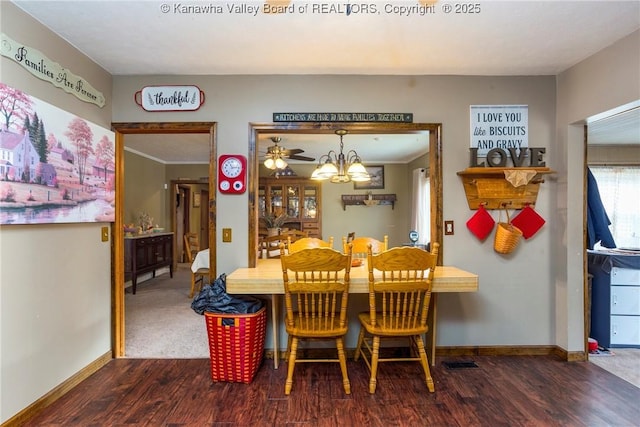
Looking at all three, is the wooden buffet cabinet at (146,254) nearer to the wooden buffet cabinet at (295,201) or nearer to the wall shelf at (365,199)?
the wooden buffet cabinet at (295,201)

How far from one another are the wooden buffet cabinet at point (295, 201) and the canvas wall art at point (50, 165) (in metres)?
3.86

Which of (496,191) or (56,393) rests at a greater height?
(496,191)

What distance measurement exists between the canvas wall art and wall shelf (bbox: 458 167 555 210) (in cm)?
283

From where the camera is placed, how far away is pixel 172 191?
6.86 m

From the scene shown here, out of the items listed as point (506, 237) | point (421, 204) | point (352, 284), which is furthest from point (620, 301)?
point (421, 204)

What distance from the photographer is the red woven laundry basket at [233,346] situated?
2.29 meters

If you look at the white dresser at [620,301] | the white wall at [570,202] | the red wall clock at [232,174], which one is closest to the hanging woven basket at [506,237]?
the white wall at [570,202]

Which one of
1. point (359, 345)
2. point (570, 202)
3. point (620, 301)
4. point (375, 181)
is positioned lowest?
point (359, 345)

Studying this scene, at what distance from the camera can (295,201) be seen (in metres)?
6.51

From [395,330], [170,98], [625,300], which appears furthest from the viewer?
[625,300]

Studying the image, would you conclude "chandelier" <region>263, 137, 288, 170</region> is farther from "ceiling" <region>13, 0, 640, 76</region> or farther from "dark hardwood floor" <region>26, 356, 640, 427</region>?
"dark hardwood floor" <region>26, 356, 640, 427</region>

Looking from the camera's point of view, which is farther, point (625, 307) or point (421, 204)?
point (421, 204)

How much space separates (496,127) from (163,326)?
369 cm

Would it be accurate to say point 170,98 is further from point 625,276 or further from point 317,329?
point 625,276
